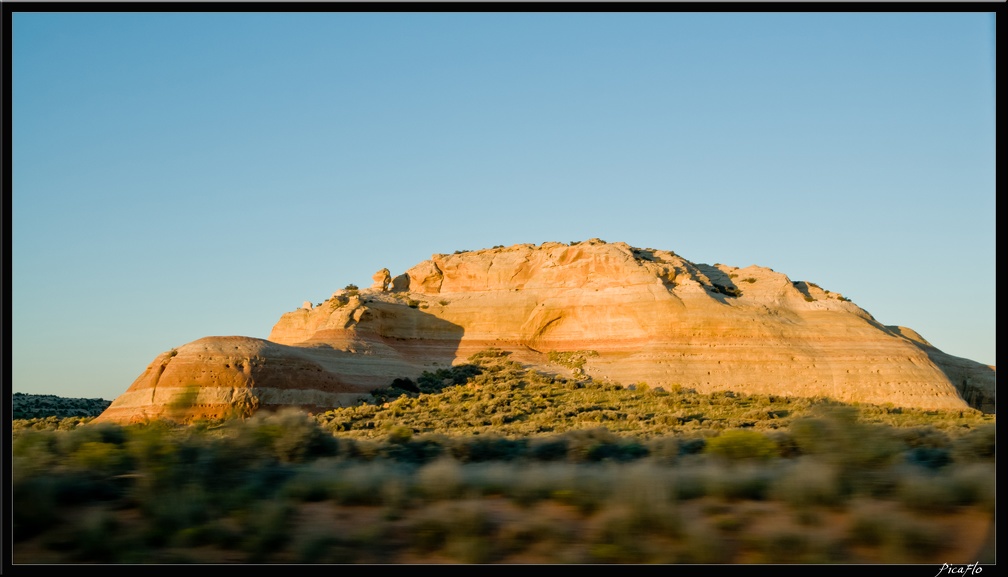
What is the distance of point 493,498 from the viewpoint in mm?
8609

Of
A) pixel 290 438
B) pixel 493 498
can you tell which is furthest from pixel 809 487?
pixel 290 438

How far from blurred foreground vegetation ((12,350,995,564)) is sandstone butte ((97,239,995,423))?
107 feet

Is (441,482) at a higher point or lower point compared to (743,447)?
lower

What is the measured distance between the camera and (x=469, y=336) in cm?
5997

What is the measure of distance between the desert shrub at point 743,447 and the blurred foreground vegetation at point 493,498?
0.11 ft

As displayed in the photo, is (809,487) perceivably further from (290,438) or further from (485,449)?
(290,438)

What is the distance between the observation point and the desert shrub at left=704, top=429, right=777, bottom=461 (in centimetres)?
1060

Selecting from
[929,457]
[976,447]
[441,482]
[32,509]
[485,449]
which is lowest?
[32,509]

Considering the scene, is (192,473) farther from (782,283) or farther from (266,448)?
(782,283)

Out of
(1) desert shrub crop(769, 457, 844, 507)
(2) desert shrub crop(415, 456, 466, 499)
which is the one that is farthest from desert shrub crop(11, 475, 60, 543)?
(1) desert shrub crop(769, 457, 844, 507)
